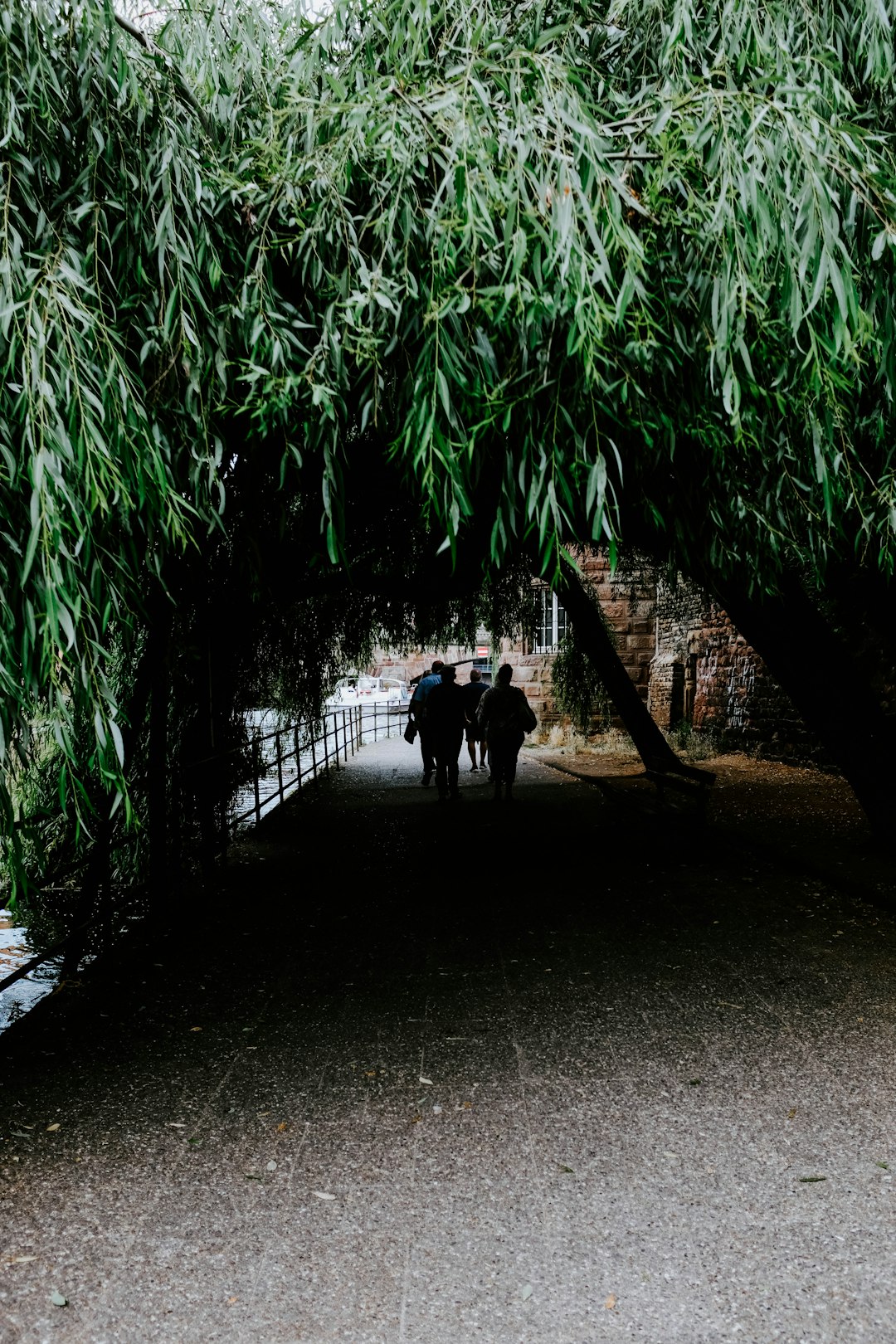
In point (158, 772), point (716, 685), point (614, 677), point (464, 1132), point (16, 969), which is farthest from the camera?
point (716, 685)

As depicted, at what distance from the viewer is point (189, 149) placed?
3.41 m

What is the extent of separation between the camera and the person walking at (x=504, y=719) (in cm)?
1295

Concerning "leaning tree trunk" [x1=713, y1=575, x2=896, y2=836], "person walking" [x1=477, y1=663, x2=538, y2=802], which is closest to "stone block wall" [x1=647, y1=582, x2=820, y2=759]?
"person walking" [x1=477, y1=663, x2=538, y2=802]

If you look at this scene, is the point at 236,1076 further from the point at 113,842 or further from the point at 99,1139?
the point at 113,842

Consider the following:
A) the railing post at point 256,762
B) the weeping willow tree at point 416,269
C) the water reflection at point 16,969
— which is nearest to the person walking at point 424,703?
the railing post at point 256,762

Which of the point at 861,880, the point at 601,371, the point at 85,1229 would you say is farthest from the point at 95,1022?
the point at 861,880

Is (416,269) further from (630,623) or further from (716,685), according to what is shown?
(630,623)

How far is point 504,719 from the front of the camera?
1302cm

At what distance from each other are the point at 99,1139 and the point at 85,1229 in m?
0.64

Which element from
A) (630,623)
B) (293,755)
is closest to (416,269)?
(293,755)

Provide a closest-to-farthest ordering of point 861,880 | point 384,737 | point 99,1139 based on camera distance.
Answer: point 99,1139 < point 861,880 < point 384,737

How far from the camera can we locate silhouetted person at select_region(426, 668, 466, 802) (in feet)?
44.1

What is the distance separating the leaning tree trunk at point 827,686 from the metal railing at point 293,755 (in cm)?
490

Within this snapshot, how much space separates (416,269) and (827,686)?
18.3 feet
